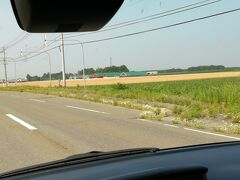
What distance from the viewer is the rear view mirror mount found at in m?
1.69

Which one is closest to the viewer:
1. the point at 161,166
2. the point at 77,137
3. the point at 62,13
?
the point at 62,13

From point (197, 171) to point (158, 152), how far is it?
826 mm

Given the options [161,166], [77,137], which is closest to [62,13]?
[161,166]

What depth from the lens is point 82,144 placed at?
36.6ft

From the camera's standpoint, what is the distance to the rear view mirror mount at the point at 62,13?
66.6 inches

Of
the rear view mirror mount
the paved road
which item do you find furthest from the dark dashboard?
the paved road

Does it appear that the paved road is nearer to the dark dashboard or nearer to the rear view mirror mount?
the dark dashboard

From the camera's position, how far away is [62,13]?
5.76 feet

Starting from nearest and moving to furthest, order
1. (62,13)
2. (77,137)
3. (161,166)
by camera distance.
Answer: (62,13), (161,166), (77,137)

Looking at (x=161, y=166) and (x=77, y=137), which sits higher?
(x=161, y=166)

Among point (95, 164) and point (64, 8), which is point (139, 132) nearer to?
point (95, 164)

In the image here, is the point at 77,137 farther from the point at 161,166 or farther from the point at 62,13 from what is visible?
the point at 62,13

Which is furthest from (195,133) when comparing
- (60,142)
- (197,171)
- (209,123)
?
(197,171)

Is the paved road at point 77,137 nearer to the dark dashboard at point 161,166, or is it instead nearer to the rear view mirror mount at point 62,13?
the dark dashboard at point 161,166
